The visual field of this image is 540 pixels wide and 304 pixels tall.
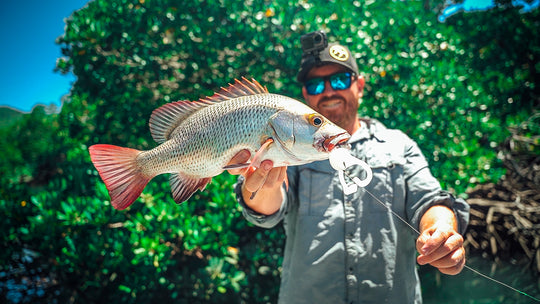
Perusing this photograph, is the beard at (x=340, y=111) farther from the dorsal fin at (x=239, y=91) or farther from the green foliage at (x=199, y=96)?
the green foliage at (x=199, y=96)

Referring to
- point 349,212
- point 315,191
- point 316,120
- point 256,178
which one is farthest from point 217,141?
point 349,212

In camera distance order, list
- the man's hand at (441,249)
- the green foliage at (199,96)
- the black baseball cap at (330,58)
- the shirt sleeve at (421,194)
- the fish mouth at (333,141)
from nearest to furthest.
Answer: the fish mouth at (333,141)
the man's hand at (441,249)
the shirt sleeve at (421,194)
the black baseball cap at (330,58)
the green foliage at (199,96)

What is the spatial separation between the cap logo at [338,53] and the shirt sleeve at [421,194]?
Result: 817mm

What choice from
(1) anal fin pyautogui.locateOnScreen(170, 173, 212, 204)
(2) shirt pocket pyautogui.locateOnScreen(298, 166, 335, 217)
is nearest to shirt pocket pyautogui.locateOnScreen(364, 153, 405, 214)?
(2) shirt pocket pyautogui.locateOnScreen(298, 166, 335, 217)

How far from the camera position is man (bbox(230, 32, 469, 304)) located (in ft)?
6.51

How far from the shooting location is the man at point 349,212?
1985 mm

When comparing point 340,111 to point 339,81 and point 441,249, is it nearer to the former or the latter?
point 339,81

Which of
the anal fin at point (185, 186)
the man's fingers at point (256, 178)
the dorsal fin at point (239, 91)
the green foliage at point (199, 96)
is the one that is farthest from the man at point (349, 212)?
the green foliage at point (199, 96)

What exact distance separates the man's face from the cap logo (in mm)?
60

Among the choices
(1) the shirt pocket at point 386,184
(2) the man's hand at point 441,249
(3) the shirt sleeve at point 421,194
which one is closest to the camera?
(2) the man's hand at point 441,249

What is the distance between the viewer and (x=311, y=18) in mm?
3361

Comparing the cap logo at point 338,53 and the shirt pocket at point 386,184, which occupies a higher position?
the cap logo at point 338,53

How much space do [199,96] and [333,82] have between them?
1802mm

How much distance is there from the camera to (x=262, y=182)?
5.03ft
